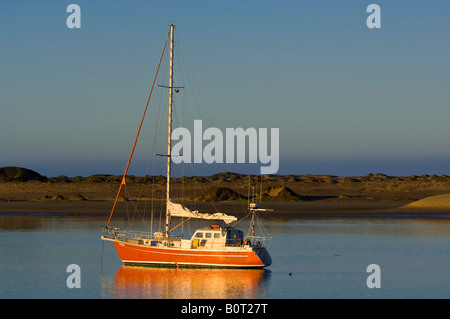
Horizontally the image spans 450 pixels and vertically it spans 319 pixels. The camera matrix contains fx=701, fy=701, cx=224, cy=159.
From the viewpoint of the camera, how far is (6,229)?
189 ft

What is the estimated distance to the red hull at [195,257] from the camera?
36906mm

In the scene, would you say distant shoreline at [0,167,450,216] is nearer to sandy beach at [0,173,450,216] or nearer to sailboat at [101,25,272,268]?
sandy beach at [0,173,450,216]

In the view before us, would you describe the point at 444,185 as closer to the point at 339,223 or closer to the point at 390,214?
the point at 390,214

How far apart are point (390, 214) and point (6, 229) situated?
37.7 meters

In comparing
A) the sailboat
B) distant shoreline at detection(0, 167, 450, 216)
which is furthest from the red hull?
distant shoreline at detection(0, 167, 450, 216)

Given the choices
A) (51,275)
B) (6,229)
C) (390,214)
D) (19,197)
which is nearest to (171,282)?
(51,275)

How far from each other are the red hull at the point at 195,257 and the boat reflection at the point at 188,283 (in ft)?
1.20

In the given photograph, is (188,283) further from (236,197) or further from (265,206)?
(236,197)

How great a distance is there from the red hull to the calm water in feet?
1.62

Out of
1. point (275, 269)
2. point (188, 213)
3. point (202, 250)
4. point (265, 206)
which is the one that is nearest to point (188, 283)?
point (202, 250)

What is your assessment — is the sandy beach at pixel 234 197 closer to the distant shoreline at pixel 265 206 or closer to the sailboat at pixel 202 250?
the distant shoreline at pixel 265 206

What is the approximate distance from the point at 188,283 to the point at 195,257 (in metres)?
3.88

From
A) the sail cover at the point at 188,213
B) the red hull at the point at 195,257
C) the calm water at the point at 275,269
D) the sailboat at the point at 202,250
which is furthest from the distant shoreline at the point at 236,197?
the red hull at the point at 195,257

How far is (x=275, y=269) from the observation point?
122ft
